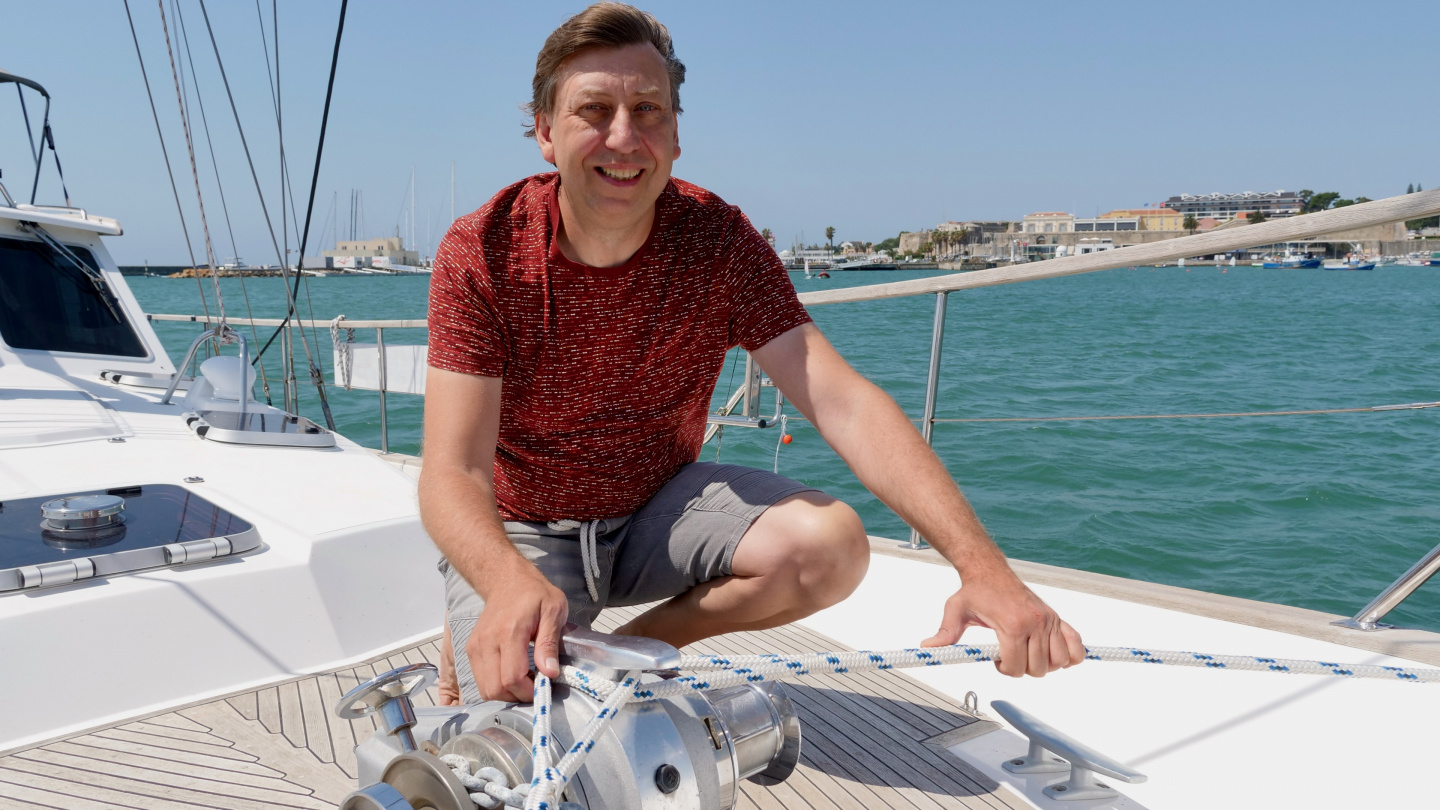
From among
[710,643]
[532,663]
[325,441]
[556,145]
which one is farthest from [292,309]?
[532,663]

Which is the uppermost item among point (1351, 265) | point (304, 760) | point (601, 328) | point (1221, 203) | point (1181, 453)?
point (1221, 203)

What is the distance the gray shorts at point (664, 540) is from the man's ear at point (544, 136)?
1.90 feet

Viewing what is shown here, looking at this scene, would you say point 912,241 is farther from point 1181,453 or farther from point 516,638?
point 516,638

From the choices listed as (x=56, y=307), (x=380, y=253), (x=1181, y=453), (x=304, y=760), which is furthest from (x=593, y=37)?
(x=380, y=253)

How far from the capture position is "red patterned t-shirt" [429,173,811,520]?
153 centimetres

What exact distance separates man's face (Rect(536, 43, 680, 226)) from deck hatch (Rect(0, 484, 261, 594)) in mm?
1207

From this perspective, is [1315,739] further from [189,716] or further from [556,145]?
[189,716]

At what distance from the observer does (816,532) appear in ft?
4.97

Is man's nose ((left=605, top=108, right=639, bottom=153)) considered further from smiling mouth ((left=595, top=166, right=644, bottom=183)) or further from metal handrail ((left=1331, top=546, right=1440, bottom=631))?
metal handrail ((left=1331, top=546, right=1440, bottom=631))

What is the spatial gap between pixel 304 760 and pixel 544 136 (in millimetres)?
1168

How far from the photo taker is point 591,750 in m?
0.93

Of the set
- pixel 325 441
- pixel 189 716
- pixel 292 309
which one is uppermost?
pixel 292 309

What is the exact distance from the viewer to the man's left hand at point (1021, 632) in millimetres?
1115

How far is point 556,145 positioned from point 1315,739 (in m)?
1.70
